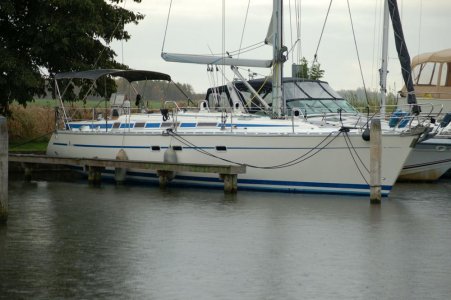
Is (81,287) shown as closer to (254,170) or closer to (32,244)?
(32,244)

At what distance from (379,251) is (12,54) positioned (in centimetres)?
2076

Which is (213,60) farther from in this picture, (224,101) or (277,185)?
(277,185)

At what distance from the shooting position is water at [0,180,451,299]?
652 inches

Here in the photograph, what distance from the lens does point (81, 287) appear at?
1631 cm

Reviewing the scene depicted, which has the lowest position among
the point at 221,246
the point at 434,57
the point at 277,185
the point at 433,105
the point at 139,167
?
the point at 221,246

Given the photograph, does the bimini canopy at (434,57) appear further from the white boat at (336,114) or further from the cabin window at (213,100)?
the cabin window at (213,100)

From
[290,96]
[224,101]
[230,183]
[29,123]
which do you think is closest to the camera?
[230,183]

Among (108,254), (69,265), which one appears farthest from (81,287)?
(108,254)

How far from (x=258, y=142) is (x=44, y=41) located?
1150 centimetres

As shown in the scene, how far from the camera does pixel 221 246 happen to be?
20609 mm

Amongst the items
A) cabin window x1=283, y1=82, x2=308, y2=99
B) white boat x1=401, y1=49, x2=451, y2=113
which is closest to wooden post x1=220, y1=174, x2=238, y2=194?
cabin window x1=283, y1=82, x2=308, y2=99

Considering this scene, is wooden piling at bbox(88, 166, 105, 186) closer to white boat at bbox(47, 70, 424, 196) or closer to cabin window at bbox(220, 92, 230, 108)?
white boat at bbox(47, 70, 424, 196)

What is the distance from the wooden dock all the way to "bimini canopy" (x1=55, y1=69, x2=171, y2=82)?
9.30ft

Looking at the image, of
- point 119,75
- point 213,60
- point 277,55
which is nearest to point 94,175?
point 119,75
